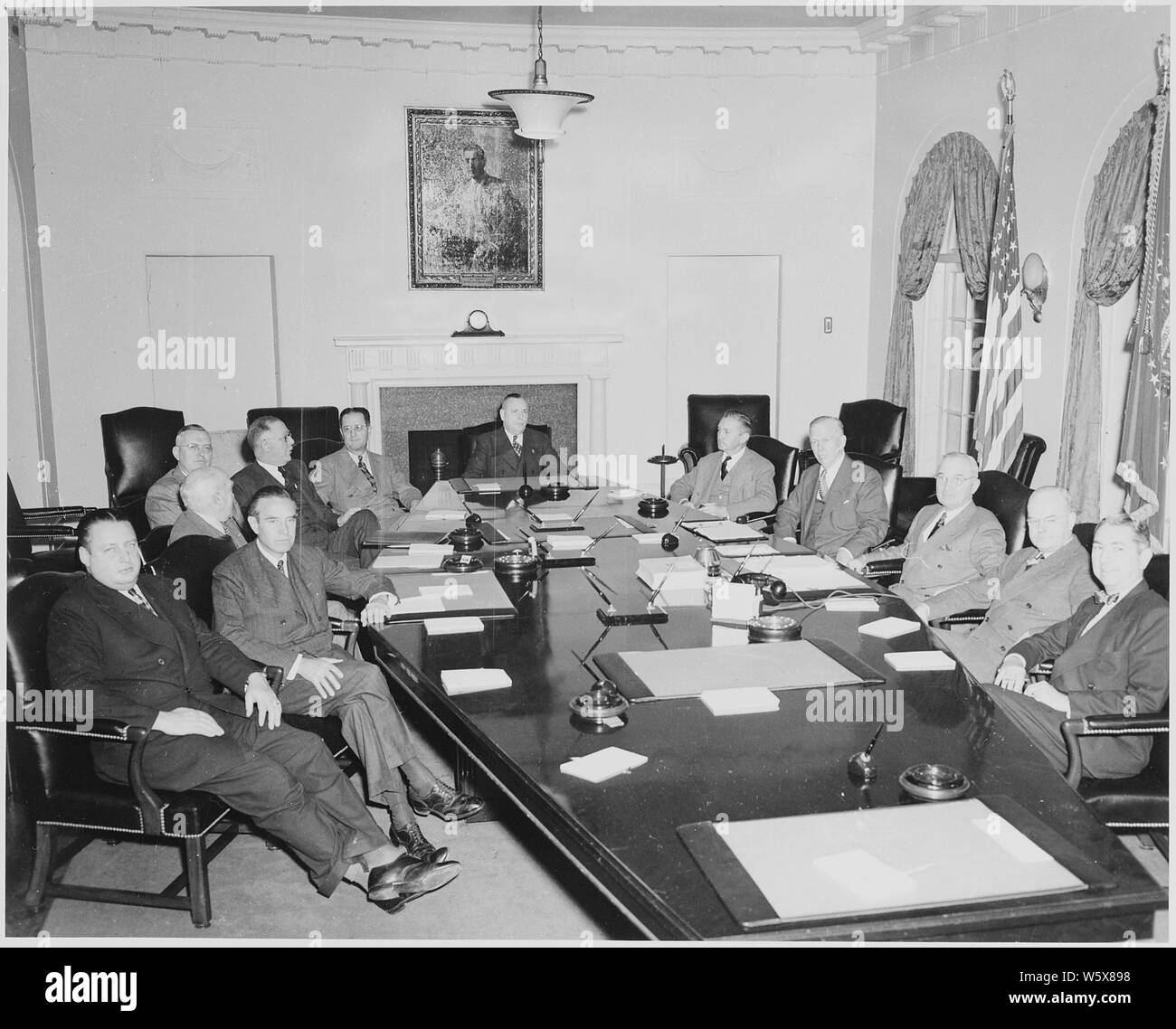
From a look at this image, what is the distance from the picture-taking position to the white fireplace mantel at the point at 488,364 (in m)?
7.96

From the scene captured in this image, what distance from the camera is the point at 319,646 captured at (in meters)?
3.72

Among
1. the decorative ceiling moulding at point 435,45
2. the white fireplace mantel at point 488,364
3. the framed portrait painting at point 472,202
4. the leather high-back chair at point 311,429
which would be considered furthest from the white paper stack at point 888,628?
the decorative ceiling moulding at point 435,45

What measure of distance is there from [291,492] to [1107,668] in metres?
3.71

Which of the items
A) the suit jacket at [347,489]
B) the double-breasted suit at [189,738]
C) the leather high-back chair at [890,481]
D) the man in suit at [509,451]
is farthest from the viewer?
the man in suit at [509,451]

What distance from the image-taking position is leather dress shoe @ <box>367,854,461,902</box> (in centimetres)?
304

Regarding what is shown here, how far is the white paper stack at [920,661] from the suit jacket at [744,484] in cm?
258

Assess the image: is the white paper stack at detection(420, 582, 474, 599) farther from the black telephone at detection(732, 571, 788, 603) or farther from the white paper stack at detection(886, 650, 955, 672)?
the white paper stack at detection(886, 650, 955, 672)

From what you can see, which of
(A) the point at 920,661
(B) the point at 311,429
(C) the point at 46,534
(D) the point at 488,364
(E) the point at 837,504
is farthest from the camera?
(D) the point at 488,364

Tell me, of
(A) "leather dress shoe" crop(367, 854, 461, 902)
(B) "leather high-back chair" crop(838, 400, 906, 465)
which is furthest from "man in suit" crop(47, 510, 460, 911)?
(B) "leather high-back chair" crop(838, 400, 906, 465)

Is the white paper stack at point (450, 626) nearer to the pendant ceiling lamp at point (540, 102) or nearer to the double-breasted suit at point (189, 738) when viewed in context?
the double-breasted suit at point (189, 738)

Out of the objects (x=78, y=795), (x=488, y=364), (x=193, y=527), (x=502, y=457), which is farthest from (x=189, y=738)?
(x=488, y=364)

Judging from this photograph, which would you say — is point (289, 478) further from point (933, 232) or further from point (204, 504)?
point (933, 232)
